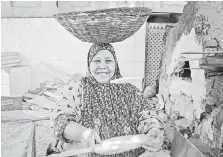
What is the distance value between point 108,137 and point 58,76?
5.76 ft

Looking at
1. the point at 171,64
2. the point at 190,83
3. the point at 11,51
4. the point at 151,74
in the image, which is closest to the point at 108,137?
the point at 190,83

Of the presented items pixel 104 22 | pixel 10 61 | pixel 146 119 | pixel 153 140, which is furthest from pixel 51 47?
pixel 153 140

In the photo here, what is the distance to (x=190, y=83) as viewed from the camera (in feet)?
9.05

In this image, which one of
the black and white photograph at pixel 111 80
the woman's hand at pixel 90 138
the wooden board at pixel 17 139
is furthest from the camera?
the wooden board at pixel 17 139

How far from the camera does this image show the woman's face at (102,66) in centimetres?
176

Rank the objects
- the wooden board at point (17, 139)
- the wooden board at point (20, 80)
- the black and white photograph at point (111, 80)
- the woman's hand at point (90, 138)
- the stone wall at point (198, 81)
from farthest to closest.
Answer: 1. the wooden board at point (20, 80)
2. the wooden board at point (17, 139)
3. the stone wall at point (198, 81)
4. the black and white photograph at point (111, 80)
5. the woman's hand at point (90, 138)

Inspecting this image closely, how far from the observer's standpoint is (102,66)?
1.77 metres

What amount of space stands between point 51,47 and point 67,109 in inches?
79.2

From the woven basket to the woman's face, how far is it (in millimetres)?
95

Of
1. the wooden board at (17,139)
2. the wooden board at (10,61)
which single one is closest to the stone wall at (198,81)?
the wooden board at (17,139)

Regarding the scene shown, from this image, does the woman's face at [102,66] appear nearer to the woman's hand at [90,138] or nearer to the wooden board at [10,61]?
the woman's hand at [90,138]

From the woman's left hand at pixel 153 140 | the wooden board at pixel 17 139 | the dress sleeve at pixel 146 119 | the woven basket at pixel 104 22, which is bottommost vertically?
the wooden board at pixel 17 139

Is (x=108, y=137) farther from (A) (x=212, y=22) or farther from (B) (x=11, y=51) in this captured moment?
(B) (x=11, y=51)

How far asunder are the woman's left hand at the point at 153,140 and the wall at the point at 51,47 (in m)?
1.86
